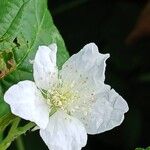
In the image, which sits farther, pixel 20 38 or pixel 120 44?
pixel 120 44

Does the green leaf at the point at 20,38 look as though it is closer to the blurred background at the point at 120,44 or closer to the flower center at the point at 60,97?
the flower center at the point at 60,97

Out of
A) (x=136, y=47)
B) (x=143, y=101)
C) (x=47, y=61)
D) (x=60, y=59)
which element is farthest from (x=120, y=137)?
(x=47, y=61)

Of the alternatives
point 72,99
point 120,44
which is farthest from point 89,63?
point 120,44

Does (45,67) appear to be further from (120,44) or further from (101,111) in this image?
(120,44)

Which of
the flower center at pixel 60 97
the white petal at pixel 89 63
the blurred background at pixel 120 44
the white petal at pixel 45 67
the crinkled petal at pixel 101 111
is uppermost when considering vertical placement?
the white petal at pixel 45 67

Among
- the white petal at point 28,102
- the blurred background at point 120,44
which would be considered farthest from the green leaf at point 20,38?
the blurred background at point 120,44

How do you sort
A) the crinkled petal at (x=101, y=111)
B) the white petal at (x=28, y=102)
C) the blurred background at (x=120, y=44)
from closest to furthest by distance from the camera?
the white petal at (x=28, y=102) → the crinkled petal at (x=101, y=111) → the blurred background at (x=120, y=44)
